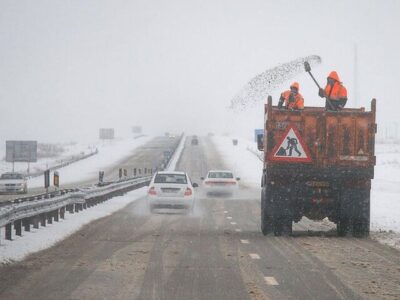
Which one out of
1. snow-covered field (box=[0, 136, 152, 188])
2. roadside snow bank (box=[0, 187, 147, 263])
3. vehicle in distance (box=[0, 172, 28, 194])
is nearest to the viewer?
roadside snow bank (box=[0, 187, 147, 263])

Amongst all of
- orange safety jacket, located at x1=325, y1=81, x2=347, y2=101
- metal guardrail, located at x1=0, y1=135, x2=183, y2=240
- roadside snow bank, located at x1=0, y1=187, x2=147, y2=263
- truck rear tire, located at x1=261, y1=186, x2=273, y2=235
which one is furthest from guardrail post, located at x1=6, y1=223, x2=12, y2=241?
orange safety jacket, located at x1=325, y1=81, x2=347, y2=101

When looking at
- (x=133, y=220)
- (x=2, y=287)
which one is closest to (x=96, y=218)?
(x=133, y=220)

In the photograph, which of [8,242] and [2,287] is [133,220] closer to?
[8,242]

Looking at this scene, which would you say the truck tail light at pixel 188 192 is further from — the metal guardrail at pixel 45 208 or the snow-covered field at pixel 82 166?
the snow-covered field at pixel 82 166

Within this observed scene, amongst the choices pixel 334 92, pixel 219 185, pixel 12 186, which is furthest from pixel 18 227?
pixel 12 186

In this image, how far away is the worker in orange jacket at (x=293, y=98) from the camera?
15.5 metres

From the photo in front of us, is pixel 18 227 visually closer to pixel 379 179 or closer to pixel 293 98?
pixel 293 98

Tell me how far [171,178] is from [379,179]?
30658mm

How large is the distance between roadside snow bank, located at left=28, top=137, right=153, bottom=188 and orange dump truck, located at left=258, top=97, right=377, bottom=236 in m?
43.1

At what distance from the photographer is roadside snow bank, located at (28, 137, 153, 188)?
64113mm

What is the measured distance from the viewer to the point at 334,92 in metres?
15.1

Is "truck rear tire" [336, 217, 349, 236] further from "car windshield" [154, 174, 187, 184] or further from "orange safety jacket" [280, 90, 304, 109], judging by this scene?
"car windshield" [154, 174, 187, 184]

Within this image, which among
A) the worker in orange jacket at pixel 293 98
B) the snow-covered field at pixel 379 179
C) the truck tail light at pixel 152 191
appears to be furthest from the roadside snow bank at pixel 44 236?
the snow-covered field at pixel 379 179

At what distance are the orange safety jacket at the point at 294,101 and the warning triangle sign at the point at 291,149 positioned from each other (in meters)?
0.86
